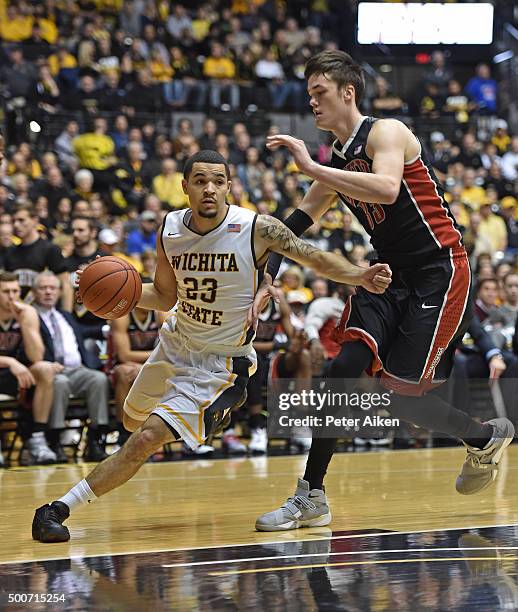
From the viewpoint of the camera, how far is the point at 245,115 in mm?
16469

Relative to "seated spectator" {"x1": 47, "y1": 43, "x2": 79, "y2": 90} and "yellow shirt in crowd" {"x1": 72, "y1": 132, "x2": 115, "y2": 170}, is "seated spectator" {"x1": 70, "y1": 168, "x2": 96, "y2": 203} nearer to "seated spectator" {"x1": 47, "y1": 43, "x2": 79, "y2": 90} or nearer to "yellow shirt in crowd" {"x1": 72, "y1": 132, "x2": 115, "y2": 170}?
"yellow shirt in crowd" {"x1": 72, "y1": 132, "x2": 115, "y2": 170}

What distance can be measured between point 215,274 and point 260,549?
133 centimetres

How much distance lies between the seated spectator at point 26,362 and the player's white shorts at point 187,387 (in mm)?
3250

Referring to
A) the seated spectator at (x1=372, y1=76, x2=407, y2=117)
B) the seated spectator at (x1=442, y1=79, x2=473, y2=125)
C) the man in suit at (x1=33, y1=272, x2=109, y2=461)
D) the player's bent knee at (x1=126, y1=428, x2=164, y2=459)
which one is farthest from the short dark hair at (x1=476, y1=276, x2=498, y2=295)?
the seated spectator at (x1=442, y1=79, x2=473, y2=125)

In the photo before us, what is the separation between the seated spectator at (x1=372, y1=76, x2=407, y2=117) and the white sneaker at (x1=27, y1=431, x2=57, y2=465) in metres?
11.0

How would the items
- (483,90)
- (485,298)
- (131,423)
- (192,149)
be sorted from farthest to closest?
1. (483,90)
2. (192,149)
3. (485,298)
4. (131,423)

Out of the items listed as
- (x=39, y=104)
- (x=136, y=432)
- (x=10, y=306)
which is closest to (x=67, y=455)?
(x=10, y=306)

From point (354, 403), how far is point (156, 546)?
4.84 meters

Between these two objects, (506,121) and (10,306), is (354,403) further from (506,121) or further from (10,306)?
(506,121)

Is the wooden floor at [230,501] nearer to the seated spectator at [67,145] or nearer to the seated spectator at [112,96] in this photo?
the seated spectator at [67,145]

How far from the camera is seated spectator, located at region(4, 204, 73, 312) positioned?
9625 mm

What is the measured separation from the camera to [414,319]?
18.0 ft

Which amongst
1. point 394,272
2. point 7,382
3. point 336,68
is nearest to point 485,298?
point 7,382

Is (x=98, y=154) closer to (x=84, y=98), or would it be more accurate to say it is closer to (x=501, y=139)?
(x=84, y=98)
